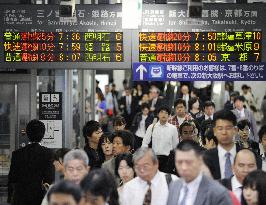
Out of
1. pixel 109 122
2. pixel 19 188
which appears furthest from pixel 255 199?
pixel 109 122

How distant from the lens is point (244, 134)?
453 inches

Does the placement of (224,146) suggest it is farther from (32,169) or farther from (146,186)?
(32,169)

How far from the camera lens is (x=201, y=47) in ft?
39.9

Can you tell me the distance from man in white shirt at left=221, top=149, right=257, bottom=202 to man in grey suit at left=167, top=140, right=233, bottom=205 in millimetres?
908

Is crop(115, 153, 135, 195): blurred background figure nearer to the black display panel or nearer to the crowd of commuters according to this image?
the crowd of commuters

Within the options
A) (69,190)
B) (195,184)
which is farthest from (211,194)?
(69,190)

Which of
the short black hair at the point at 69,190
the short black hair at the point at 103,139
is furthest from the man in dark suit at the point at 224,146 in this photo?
the short black hair at the point at 69,190

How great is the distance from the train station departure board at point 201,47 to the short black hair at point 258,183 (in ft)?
19.2

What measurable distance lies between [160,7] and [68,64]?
166cm

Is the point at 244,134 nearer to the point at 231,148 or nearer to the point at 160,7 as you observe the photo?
the point at 160,7

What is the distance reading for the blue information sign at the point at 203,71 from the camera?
12133 mm

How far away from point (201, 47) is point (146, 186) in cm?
555

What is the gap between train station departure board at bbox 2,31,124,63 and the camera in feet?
39.7

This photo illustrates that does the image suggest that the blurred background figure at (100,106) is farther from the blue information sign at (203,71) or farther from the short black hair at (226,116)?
the short black hair at (226,116)
